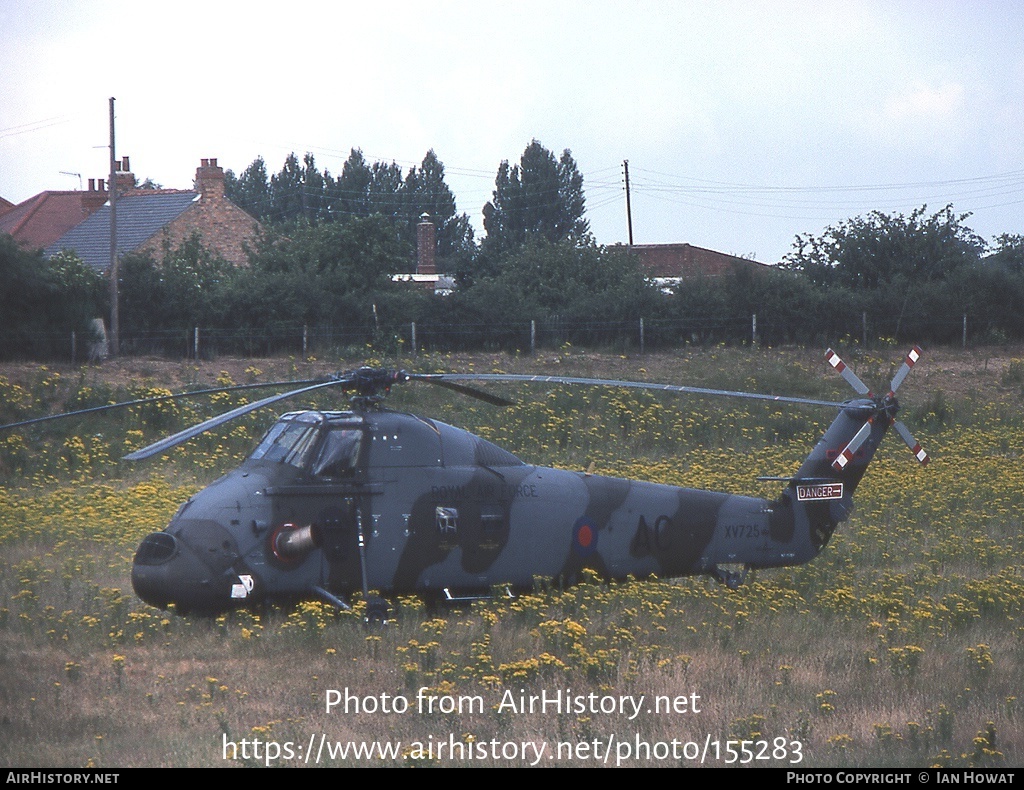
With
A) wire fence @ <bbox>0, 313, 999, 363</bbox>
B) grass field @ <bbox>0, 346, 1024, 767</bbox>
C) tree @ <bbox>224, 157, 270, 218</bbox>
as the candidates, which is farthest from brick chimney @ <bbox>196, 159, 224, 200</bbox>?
tree @ <bbox>224, 157, 270, 218</bbox>

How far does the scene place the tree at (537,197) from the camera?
85562mm

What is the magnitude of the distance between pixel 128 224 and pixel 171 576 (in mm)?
41067

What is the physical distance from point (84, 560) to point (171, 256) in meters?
25.6

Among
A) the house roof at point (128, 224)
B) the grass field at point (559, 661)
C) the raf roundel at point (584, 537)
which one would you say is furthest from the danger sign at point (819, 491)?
the house roof at point (128, 224)

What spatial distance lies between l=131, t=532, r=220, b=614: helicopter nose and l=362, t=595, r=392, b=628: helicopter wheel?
153cm

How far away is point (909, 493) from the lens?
66.4 feet

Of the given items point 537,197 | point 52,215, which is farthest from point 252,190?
point 52,215

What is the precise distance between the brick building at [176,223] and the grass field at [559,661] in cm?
2817

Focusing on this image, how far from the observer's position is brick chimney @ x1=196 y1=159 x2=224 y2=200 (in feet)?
159

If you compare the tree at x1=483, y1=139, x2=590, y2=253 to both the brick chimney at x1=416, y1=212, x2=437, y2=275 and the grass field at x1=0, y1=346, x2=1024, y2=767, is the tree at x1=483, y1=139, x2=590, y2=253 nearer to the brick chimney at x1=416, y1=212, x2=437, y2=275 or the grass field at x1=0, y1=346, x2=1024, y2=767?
the brick chimney at x1=416, y1=212, x2=437, y2=275

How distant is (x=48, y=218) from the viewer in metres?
55.2

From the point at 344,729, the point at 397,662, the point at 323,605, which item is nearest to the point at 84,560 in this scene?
the point at 323,605

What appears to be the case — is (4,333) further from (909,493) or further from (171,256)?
(909,493)

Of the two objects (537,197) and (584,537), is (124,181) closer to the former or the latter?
(537,197)
